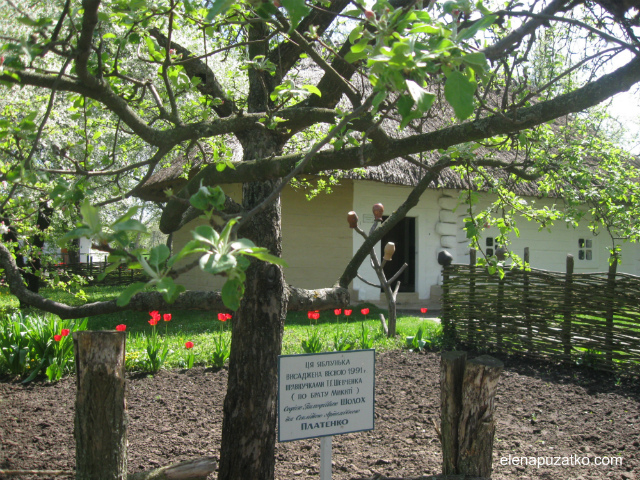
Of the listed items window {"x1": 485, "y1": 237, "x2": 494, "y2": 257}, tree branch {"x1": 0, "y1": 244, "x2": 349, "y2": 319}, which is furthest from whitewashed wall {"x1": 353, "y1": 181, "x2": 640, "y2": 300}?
tree branch {"x1": 0, "y1": 244, "x2": 349, "y2": 319}

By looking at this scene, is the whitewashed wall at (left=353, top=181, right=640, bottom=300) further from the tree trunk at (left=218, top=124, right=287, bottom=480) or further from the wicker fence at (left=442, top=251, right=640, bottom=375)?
the tree trunk at (left=218, top=124, right=287, bottom=480)

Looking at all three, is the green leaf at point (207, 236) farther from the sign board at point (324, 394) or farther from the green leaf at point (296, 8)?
the sign board at point (324, 394)

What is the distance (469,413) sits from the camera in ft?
8.15

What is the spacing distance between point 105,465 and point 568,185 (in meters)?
3.26

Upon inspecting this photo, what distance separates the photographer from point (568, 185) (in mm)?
3695

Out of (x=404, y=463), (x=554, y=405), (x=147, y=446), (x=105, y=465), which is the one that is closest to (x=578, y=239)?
(x=554, y=405)

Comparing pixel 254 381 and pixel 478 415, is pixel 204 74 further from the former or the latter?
pixel 478 415

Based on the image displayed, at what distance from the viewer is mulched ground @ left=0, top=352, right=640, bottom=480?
3.27 meters

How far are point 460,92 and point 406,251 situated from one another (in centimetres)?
1024

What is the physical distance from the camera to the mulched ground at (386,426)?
327cm

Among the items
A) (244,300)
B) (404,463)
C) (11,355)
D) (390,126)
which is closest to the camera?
(244,300)

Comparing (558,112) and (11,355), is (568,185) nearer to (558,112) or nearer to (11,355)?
(558,112)

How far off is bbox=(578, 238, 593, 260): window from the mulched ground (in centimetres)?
749

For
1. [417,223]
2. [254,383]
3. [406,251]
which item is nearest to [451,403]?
[254,383]
